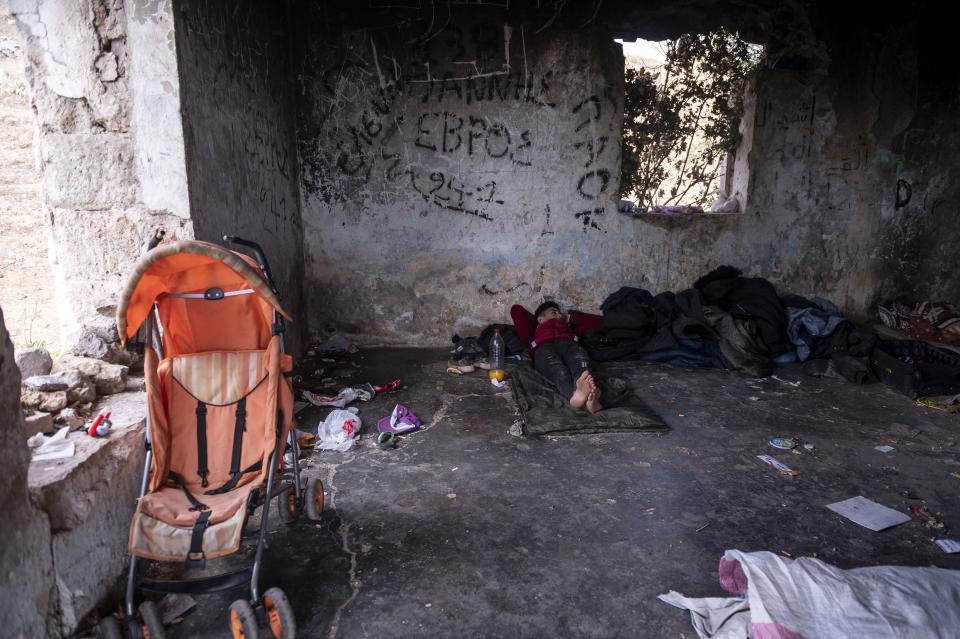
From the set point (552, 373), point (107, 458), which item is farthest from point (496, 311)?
point (107, 458)

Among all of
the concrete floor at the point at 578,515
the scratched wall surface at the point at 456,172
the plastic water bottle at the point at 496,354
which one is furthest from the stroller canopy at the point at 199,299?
the scratched wall surface at the point at 456,172

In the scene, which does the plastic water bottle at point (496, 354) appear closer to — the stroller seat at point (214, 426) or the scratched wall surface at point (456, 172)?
the scratched wall surface at point (456, 172)

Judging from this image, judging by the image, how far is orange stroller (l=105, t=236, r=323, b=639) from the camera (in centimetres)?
209

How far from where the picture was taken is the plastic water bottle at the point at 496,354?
512 cm

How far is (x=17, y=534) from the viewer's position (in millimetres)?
1794

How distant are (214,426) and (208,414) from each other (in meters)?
0.06

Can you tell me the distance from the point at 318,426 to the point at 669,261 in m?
4.25

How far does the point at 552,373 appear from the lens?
4.57 meters

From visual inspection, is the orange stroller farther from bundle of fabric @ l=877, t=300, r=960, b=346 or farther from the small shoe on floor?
bundle of fabric @ l=877, t=300, r=960, b=346

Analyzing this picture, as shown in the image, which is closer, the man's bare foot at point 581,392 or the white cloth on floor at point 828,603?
the white cloth on floor at point 828,603

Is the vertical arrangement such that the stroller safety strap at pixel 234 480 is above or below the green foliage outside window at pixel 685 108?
below

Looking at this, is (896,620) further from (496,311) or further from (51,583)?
(496,311)

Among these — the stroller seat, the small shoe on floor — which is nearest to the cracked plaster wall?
the small shoe on floor

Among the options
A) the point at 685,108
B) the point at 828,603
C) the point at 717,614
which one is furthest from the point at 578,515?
the point at 685,108
